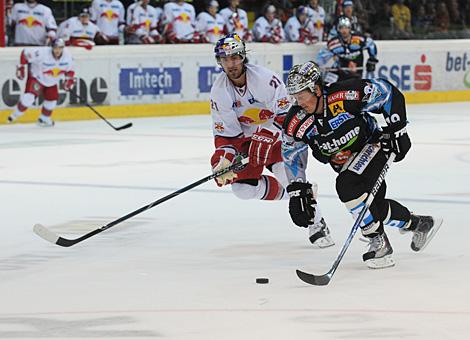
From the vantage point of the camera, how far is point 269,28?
15.2 meters

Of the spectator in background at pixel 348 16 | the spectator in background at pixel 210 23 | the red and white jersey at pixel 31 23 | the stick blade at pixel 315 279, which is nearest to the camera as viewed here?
the stick blade at pixel 315 279

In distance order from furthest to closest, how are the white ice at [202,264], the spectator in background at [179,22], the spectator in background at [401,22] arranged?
1. the spectator in background at [401,22]
2. the spectator in background at [179,22]
3. the white ice at [202,264]

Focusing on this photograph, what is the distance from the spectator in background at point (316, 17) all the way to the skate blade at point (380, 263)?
10864mm

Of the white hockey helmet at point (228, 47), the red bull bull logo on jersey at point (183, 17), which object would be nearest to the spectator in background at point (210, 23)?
the red bull bull logo on jersey at point (183, 17)

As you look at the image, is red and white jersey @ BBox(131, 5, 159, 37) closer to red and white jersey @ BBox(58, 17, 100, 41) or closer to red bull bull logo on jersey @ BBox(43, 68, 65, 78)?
red and white jersey @ BBox(58, 17, 100, 41)

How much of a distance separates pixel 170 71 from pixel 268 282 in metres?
9.44

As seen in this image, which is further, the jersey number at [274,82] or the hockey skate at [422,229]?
the jersey number at [274,82]

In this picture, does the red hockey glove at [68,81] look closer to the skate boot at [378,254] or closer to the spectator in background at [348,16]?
the spectator in background at [348,16]

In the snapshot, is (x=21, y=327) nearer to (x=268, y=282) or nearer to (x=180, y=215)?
(x=268, y=282)

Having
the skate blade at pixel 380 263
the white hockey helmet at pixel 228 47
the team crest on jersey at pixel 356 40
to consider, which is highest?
the white hockey helmet at pixel 228 47

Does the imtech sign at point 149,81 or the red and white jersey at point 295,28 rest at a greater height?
the red and white jersey at point 295,28

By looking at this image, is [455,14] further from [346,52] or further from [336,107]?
[336,107]

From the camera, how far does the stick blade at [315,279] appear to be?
14.9ft

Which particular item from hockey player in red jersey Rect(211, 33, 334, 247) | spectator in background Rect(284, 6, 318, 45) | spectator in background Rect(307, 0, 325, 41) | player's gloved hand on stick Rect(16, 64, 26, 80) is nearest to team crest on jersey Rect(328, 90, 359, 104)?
hockey player in red jersey Rect(211, 33, 334, 247)
